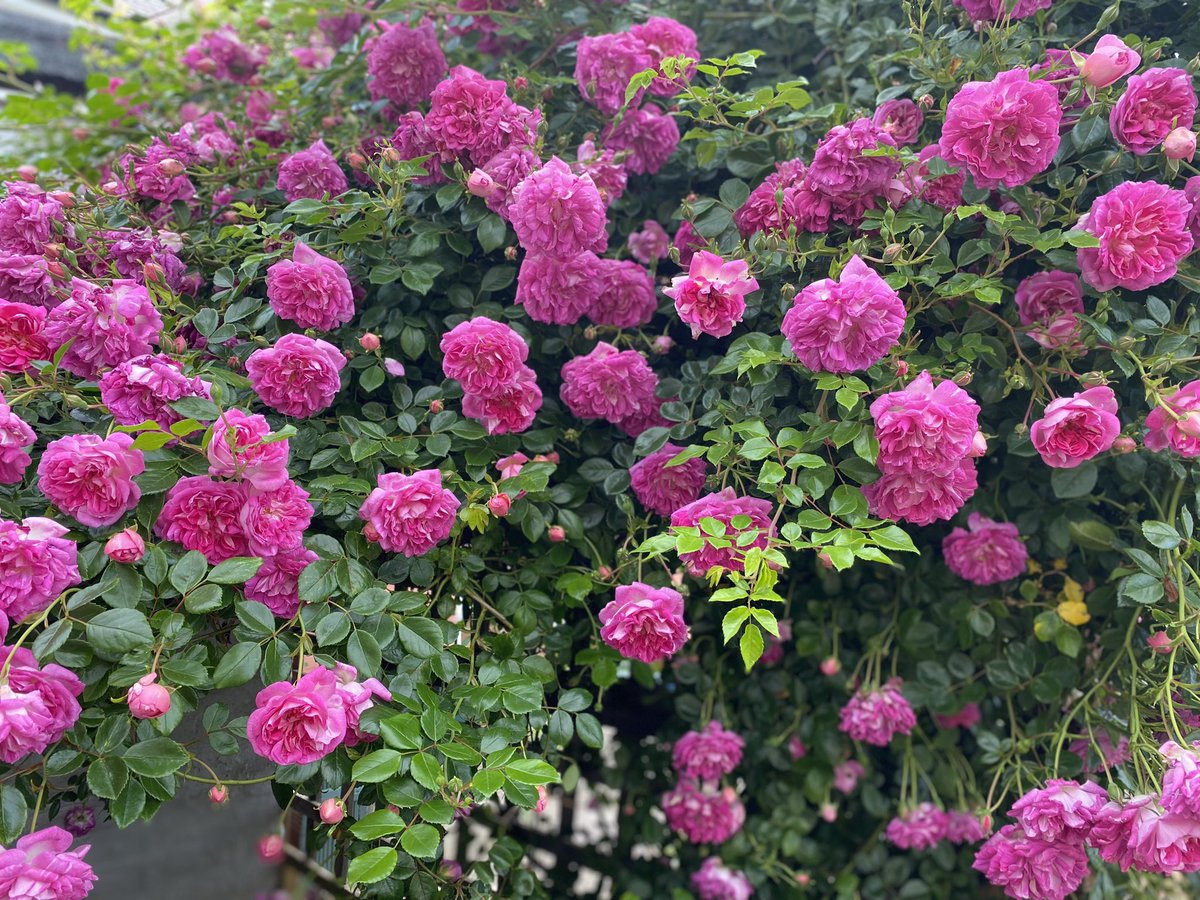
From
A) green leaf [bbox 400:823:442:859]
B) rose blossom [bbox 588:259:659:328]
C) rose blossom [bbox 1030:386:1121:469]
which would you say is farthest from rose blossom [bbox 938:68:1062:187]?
green leaf [bbox 400:823:442:859]

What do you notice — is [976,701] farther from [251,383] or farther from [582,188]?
[251,383]

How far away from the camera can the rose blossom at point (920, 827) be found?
1278 mm

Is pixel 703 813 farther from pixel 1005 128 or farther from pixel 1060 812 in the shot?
pixel 1005 128

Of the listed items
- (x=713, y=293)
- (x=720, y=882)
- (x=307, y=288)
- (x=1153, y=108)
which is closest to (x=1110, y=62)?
(x=1153, y=108)

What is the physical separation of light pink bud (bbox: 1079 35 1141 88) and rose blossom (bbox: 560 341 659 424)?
61 centimetres

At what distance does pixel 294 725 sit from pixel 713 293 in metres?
0.65

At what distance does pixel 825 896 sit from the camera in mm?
1442

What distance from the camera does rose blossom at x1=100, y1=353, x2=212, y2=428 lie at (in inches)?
32.7

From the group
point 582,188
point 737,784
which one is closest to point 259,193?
point 582,188

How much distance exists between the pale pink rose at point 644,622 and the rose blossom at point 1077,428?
0.47 meters

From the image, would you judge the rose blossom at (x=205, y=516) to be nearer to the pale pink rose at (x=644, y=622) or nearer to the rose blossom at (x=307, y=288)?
the rose blossom at (x=307, y=288)

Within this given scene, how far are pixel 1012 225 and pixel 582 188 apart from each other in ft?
1.64

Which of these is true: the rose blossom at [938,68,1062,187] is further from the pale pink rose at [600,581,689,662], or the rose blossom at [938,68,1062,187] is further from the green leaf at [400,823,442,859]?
the green leaf at [400,823,442,859]

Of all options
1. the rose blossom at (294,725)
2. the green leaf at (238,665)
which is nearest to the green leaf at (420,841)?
the rose blossom at (294,725)
